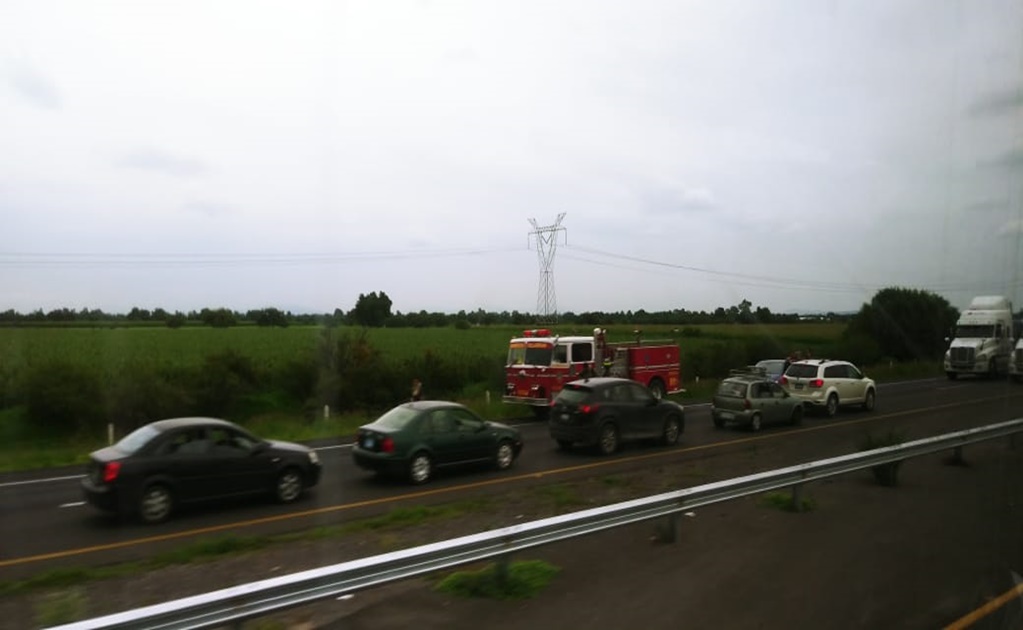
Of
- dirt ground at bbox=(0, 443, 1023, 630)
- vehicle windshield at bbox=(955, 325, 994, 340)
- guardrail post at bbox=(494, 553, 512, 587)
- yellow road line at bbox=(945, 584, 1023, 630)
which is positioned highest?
vehicle windshield at bbox=(955, 325, 994, 340)

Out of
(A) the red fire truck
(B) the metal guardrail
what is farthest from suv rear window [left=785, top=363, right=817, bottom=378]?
(B) the metal guardrail

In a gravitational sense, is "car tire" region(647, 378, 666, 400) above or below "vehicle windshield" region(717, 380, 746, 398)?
below

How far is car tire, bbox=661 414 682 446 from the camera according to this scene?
51.0 ft

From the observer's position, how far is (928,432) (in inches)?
503

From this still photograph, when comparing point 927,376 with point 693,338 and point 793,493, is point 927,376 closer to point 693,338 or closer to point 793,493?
point 693,338

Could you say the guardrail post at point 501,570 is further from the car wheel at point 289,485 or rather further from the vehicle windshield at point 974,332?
the vehicle windshield at point 974,332

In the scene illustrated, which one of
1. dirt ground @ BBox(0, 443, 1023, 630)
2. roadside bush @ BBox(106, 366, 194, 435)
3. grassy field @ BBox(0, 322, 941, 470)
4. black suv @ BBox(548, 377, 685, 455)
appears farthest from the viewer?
roadside bush @ BBox(106, 366, 194, 435)

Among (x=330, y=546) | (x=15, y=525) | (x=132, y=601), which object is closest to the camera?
(x=132, y=601)

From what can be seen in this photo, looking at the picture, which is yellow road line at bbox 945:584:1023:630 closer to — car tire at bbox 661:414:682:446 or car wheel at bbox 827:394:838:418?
car tire at bbox 661:414:682:446

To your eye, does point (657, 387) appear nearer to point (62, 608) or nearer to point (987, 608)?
point (987, 608)

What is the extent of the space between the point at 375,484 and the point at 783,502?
6.43 metres

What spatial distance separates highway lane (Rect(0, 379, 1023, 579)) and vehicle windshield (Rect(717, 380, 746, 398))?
2.97ft

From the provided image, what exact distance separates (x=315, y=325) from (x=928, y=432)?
47.1 feet

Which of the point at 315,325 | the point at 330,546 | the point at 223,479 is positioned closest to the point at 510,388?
the point at 315,325
